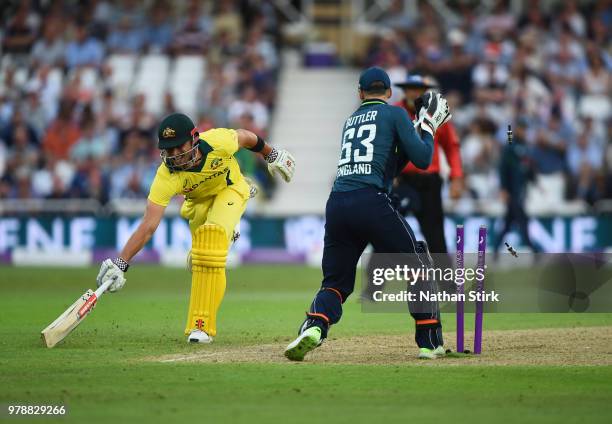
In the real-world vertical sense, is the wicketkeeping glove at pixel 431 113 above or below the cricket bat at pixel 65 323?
above

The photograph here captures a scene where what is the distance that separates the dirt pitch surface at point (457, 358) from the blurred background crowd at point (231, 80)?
11.7 meters

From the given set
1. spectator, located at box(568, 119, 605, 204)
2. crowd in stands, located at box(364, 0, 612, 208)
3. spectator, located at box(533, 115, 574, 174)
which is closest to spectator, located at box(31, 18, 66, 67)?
crowd in stands, located at box(364, 0, 612, 208)

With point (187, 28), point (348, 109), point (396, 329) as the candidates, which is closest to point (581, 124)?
point (348, 109)

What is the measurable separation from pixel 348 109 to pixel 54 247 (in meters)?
7.38

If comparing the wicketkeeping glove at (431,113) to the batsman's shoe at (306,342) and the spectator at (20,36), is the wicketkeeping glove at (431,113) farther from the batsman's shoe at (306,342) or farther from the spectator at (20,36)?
the spectator at (20,36)

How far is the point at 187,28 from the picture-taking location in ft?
88.8

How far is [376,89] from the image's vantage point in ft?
32.8

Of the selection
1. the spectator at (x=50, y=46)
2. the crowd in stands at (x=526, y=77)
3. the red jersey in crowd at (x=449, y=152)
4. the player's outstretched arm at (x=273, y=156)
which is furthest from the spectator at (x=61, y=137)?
the player's outstretched arm at (x=273, y=156)

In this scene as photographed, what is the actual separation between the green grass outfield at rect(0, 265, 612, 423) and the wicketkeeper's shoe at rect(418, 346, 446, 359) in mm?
346

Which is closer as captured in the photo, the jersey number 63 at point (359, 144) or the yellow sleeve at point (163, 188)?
the jersey number 63 at point (359, 144)

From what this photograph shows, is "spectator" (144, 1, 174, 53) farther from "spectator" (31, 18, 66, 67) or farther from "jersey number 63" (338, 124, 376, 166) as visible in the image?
"jersey number 63" (338, 124, 376, 166)

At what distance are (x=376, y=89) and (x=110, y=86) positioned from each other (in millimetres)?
16728

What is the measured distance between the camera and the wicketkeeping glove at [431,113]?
32.6 ft

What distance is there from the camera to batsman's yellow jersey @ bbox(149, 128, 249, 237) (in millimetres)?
10992
